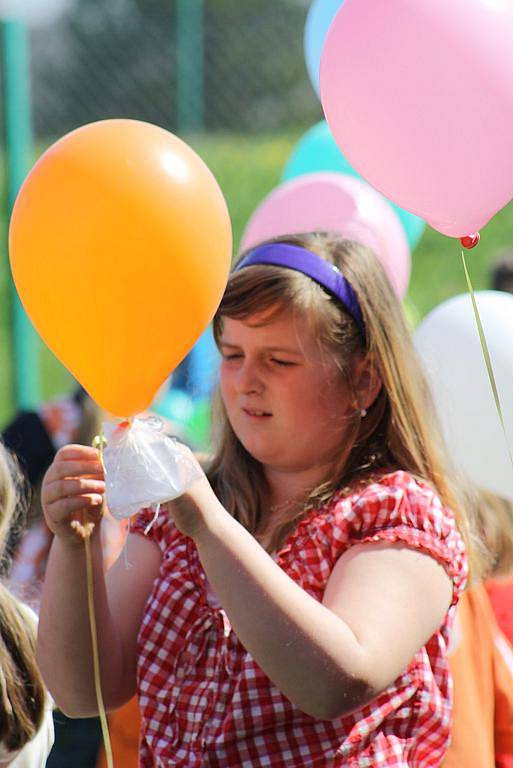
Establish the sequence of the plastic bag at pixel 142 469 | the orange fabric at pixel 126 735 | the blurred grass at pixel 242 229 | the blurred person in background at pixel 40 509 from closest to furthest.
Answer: the plastic bag at pixel 142 469, the orange fabric at pixel 126 735, the blurred person in background at pixel 40 509, the blurred grass at pixel 242 229

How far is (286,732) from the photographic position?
1.61 m

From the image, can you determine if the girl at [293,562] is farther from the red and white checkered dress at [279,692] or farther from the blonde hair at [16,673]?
the blonde hair at [16,673]

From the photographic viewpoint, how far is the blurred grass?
6.21 metres

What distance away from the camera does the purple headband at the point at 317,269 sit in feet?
5.87

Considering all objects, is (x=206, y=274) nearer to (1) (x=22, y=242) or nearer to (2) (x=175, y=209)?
(2) (x=175, y=209)

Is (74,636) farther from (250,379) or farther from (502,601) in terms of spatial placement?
(502,601)

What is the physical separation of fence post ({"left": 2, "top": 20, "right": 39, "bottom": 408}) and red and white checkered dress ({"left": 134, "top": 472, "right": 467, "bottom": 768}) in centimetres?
318

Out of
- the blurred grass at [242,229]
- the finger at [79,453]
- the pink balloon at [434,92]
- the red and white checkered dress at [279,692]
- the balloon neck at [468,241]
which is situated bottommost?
the blurred grass at [242,229]

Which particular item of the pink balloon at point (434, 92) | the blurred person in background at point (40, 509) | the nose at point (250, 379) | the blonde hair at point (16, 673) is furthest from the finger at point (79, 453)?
the blurred person in background at point (40, 509)

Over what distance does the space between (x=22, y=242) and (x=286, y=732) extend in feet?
2.46

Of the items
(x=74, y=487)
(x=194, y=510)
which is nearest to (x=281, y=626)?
(x=194, y=510)

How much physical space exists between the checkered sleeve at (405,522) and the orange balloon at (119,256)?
35cm

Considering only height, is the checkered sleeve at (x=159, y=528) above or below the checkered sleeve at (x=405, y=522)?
below

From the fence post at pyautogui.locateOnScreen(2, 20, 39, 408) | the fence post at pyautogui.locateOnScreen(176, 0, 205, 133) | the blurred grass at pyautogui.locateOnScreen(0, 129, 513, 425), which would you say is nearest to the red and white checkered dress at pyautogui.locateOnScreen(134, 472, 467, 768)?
the fence post at pyautogui.locateOnScreen(2, 20, 39, 408)
